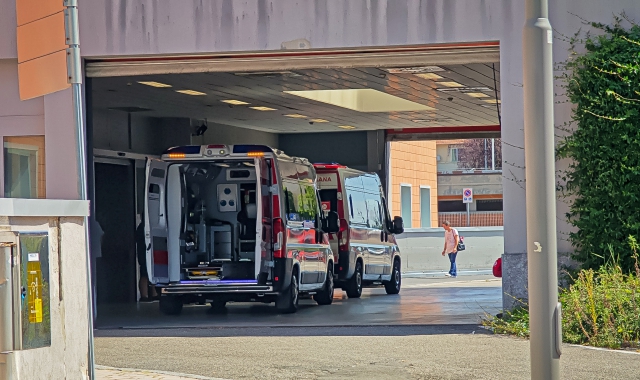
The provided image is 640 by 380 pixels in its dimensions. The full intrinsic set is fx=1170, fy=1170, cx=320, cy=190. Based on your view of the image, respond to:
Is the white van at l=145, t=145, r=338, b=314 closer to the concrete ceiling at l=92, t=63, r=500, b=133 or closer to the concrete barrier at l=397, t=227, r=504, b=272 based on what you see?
the concrete ceiling at l=92, t=63, r=500, b=133

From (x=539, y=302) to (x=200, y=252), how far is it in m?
12.5

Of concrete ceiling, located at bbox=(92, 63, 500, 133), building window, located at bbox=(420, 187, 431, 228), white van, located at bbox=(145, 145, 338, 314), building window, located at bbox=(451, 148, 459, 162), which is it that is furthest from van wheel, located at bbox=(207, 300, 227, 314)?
building window, located at bbox=(451, 148, 459, 162)

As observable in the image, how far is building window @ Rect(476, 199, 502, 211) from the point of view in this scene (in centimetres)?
7100

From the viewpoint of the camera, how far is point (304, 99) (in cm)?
2300

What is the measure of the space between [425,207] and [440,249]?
45.7 feet

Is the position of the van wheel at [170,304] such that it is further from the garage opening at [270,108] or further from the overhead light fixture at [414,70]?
the overhead light fixture at [414,70]

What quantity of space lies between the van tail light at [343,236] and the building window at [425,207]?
25.6m

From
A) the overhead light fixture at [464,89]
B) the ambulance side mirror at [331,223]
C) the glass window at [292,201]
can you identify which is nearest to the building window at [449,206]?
the overhead light fixture at [464,89]

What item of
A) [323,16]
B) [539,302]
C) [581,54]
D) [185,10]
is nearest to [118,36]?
[185,10]

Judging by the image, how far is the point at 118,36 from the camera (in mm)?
15320

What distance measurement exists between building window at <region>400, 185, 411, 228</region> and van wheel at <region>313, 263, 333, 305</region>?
22.9 metres

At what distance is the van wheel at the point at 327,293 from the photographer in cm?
2069

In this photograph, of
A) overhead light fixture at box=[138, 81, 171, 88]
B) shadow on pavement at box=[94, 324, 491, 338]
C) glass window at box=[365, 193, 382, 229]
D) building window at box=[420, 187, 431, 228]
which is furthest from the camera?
building window at box=[420, 187, 431, 228]

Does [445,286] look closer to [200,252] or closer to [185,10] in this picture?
[200,252]
